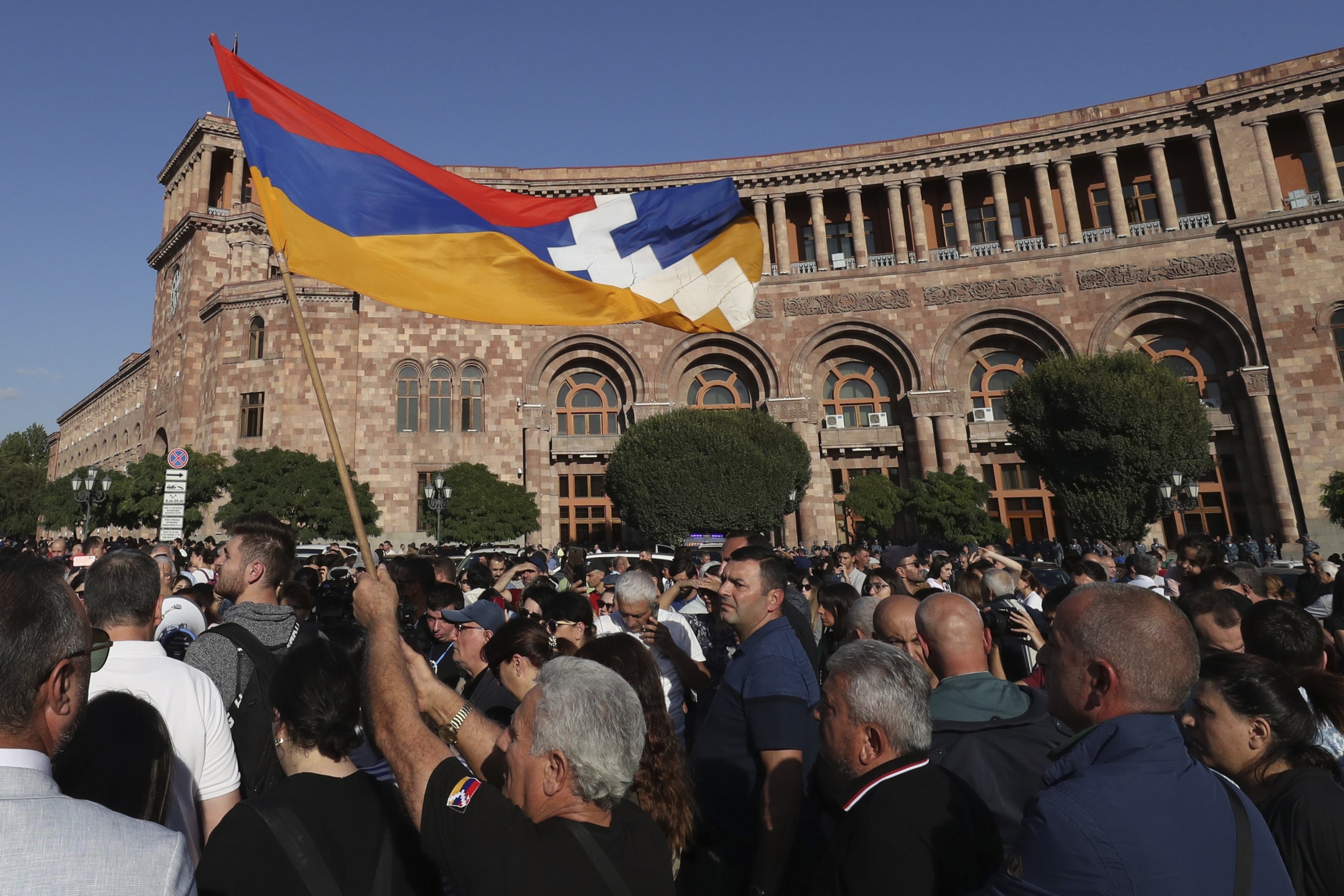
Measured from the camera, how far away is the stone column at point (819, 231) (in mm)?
32125

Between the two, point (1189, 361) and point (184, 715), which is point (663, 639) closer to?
point (184, 715)

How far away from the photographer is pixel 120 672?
2795mm

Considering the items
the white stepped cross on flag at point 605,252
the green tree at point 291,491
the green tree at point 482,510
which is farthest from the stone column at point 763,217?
the white stepped cross on flag at point 605,252

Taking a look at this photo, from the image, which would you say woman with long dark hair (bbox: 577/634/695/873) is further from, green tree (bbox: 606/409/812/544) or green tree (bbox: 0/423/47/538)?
green tree (bbox: 0/423/47/538)

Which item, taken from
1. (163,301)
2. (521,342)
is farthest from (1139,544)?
(163,301)

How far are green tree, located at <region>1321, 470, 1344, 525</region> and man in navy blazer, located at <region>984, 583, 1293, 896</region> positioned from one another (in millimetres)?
27775

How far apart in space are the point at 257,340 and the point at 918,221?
28.3 m

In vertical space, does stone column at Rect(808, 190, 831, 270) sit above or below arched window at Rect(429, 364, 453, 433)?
above

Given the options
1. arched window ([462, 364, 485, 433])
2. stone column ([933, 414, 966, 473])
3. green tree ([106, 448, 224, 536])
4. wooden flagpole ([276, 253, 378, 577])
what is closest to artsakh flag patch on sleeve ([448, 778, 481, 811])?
wooden flagpole ([276, 253, 378, 577])

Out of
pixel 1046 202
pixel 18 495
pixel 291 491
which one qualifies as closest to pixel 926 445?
pixel 1046 202

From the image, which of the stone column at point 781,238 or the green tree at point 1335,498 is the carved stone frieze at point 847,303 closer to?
the stone column at point 781,238

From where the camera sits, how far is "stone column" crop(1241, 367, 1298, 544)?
2562 centimetres

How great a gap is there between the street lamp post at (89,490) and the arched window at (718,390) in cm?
2011

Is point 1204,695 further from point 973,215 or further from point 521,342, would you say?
point 973,215
